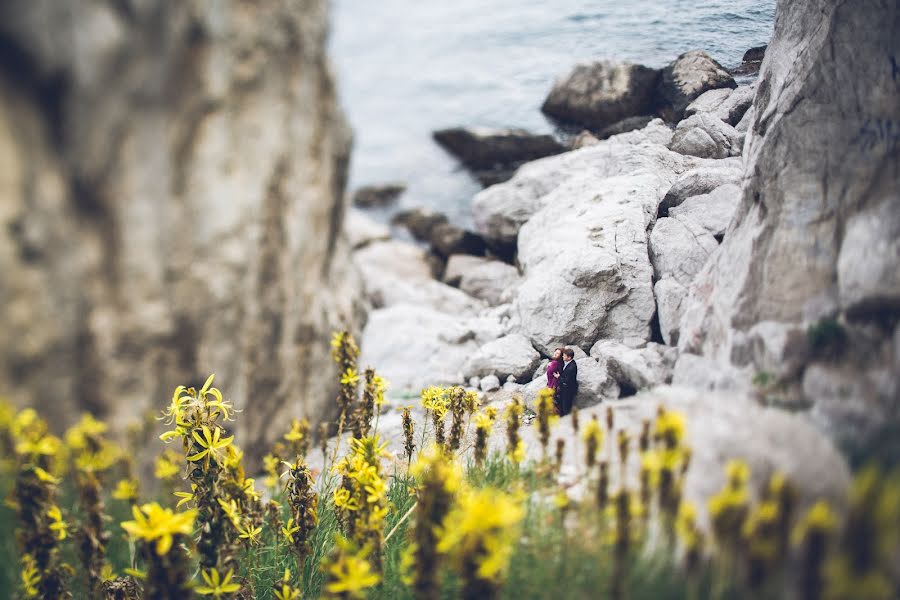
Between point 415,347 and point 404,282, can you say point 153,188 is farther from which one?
point 404,282

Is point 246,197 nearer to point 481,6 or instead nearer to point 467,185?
point 467,185

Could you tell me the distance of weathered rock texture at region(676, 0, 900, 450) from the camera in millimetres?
1983

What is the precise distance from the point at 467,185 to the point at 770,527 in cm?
454

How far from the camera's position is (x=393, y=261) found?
779 centimetres

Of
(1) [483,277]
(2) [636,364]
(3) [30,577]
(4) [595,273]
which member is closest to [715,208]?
(4) [595,273]

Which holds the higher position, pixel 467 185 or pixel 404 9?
pixel 404 9

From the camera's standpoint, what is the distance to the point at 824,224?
7.89 ft

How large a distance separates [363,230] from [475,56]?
15.5 feet

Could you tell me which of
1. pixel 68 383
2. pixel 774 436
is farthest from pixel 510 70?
pixel 68 383

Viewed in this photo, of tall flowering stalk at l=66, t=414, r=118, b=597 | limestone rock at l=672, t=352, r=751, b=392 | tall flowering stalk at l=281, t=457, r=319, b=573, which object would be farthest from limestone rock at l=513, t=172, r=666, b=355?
tall flowering stalk at l=66, t=414, r=118, b=597

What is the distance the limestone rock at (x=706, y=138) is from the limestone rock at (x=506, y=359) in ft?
6.08

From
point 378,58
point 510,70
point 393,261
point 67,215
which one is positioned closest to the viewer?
point 67,215

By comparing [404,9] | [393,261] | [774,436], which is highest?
[404,9]

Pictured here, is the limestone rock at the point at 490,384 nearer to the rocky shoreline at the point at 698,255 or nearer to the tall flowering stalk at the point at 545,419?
the rocky shoreline at the point at 698,255
